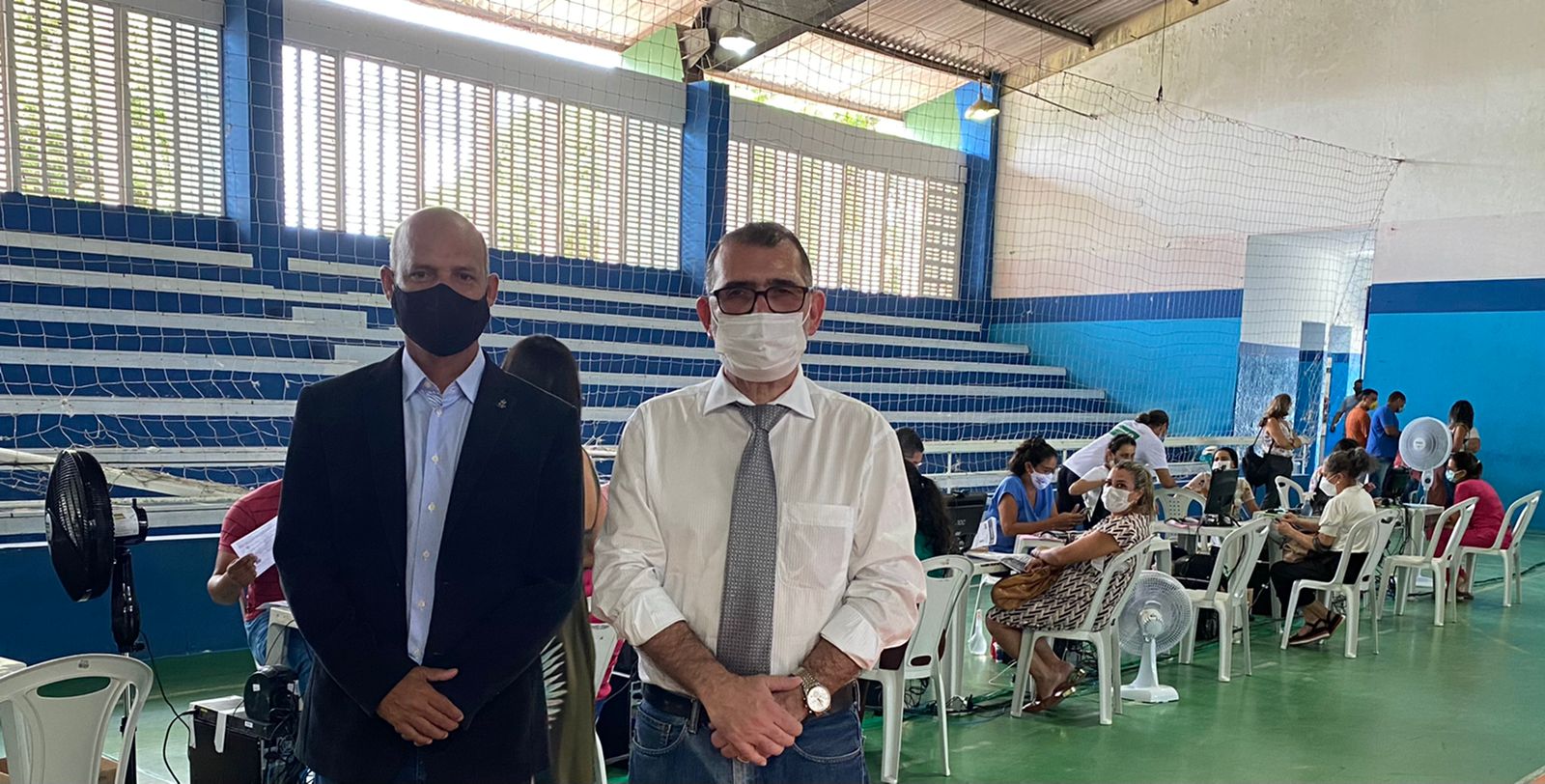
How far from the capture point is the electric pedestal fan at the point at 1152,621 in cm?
454

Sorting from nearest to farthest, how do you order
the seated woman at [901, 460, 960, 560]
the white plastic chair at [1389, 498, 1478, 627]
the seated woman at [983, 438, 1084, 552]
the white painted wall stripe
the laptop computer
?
the seated woman at [901, 460, 960, 560]
the seated woman at [983, 438, 1084, 552]
the laptop computer
the white plastic chair at [1389, 498, 1478, 627]
the white painted wall stripe

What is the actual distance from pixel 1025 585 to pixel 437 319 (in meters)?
3.18

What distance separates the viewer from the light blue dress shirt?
1.55 m

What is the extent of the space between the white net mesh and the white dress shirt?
3.62m

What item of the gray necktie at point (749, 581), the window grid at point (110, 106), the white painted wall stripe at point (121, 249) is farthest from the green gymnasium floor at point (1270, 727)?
the window grid at point (110, 106)

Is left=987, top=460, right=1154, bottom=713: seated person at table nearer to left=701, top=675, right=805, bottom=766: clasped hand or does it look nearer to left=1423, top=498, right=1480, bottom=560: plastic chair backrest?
left=701, top=675, right=805, bottom=766: clasped hand

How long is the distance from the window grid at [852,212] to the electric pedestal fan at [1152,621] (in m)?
8.04

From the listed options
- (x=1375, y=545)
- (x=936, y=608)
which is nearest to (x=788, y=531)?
(x=936, y=608)

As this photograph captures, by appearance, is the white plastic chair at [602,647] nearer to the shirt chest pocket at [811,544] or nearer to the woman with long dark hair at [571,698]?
the woman with long dark hair at [571,698]

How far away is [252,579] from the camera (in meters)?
2.63

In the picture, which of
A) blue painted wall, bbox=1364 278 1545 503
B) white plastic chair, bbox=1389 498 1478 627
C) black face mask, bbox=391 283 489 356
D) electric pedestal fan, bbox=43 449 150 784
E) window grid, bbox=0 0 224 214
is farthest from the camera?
blue painted wall, bbox=1364 278 1545 503

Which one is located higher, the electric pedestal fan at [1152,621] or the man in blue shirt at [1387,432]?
the man in blue shirt at [1387,432]

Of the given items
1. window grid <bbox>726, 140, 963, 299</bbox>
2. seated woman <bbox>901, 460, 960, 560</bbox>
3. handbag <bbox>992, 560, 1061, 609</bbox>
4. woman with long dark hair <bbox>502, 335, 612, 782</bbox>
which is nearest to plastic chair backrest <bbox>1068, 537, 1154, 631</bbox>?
handbag <bbox>992, 560, 1061, 609</bbox>

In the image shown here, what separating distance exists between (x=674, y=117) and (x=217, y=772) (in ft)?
31.6
